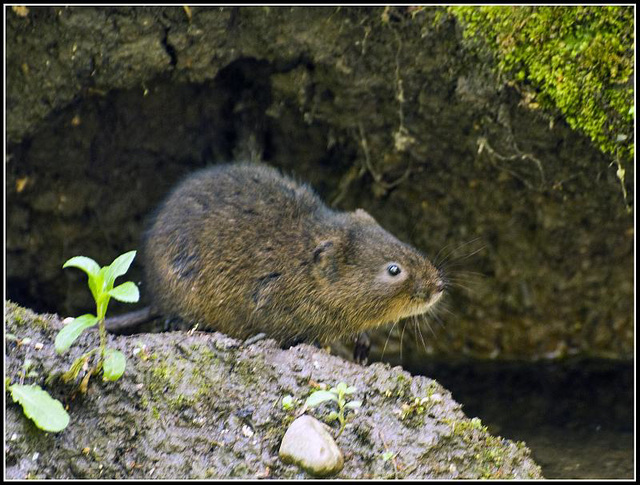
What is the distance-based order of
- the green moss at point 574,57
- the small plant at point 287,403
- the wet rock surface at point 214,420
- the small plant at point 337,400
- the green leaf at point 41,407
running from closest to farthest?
the green leaf at point 41,407 → the wet rock surface at point 214,420 → the small plant at point 337,400 → the small plant at point 287,403 → the green moss at point 574,57

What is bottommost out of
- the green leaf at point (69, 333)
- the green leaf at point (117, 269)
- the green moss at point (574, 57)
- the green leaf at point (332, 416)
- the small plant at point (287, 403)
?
the green leaf at point (332, 416)

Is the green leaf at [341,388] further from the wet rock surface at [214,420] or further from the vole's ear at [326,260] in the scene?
the vole's ear at [326,260]

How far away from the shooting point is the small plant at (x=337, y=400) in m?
3.36

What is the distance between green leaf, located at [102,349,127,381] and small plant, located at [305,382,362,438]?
82 cm

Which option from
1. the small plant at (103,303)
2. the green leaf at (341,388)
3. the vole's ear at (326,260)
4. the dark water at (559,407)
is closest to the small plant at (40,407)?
the small plant at (103,303)

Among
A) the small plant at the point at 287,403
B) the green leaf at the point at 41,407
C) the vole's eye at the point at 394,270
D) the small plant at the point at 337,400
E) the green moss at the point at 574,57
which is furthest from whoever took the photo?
the vole's eye at the point at 394,270

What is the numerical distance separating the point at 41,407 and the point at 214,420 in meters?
0.74

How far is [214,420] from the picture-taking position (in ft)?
11.3

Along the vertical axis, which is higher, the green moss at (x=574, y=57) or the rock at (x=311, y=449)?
the green moss at (x=574, y=57)

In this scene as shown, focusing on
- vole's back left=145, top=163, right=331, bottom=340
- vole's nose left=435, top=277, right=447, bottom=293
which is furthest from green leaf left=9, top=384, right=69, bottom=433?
vole's nose left=435, top=277, right=447, bottom=293

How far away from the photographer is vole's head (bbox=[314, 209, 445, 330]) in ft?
15.4

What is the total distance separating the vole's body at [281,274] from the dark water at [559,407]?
1.13 m

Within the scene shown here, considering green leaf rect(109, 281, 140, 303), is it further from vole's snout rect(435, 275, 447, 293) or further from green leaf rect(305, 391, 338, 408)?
vole's snout rect(435, 275, 447, 293)

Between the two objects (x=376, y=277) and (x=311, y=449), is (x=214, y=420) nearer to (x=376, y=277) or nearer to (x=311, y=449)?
(x=311, y=449)
